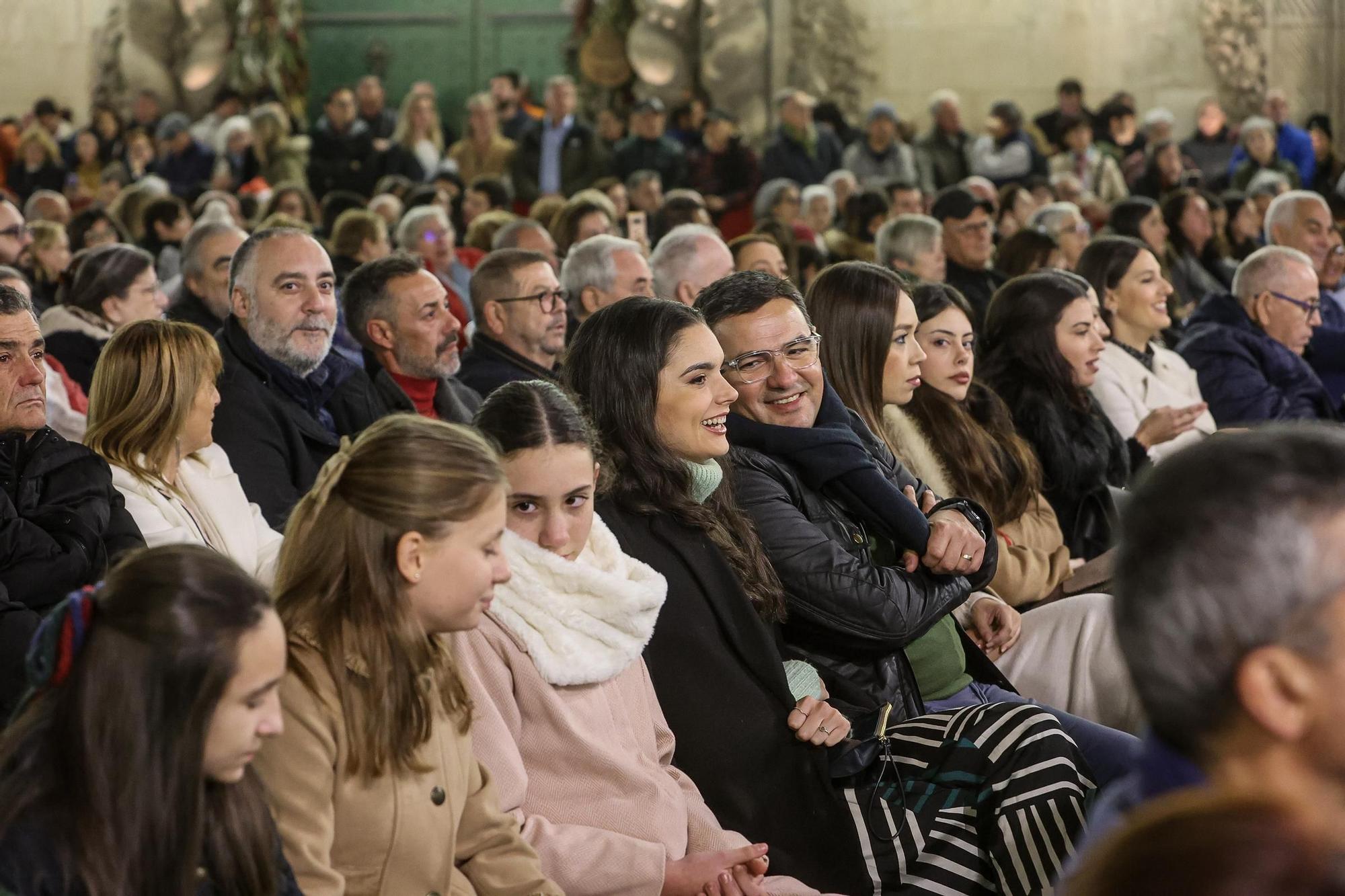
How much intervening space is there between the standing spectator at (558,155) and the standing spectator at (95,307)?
7.12 metres

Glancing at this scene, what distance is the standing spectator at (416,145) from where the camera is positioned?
44.5ft

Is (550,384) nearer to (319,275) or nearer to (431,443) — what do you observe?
(431,443)

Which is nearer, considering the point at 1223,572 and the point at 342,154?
the point at 1223,572

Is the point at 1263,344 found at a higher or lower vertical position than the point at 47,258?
lower

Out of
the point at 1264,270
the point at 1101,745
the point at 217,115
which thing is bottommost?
the point at 1101,745

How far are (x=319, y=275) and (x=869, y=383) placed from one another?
5.90 ft

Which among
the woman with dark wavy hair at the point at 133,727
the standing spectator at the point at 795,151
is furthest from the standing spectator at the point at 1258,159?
the woman with dark wavy hair at the point at 133,727

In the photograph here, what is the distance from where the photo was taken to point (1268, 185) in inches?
467

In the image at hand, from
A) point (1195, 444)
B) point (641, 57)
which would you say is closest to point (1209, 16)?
point (641, 57)

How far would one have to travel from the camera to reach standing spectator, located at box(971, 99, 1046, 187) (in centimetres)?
1371

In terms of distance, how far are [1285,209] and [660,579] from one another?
262 inches

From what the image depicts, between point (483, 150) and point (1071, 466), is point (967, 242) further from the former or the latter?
point (483, 150)

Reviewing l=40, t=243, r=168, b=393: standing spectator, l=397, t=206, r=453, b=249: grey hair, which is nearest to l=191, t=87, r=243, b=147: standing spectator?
l=397, t=206, r=453, b=249: grey hair

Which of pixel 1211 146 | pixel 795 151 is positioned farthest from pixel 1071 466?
pixel 1211 146
